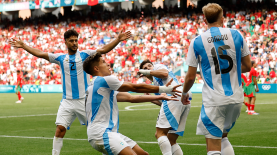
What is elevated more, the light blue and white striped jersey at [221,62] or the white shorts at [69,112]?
the light blue and white striped jersey at [221,62]

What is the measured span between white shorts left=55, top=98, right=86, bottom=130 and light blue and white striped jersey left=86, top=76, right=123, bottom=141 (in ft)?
7.92

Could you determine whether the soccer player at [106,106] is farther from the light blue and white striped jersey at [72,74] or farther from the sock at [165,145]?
the light blue and white striped jersey at [72,74]

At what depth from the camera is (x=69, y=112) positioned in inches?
280

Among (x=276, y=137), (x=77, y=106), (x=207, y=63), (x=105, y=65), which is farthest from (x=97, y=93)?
(x=276, y=137)

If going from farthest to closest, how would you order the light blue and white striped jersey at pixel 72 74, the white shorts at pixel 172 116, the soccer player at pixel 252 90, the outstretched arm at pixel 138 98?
1. the soccer player at pixel 252 90
2. the light blue and white striped jersey at pixel 72 74
3. the white shorts at pixel 172 116
4. the outstretched arm at pixel 138 98

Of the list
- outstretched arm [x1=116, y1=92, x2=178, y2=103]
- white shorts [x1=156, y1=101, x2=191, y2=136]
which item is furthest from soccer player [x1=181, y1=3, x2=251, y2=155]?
white shorts [x1=156, y1=101, x2=191, y2=136]

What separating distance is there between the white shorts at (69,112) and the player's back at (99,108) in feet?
7.94

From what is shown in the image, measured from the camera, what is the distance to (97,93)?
15.3ft

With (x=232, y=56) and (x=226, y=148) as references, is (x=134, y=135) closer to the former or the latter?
(x=226, y=148)

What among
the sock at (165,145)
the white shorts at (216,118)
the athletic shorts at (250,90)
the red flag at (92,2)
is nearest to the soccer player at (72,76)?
the sock at (165,145)

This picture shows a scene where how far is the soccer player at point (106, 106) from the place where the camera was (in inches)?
178

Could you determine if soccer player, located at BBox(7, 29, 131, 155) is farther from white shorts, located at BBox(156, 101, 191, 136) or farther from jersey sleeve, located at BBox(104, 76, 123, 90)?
jersey sleeve, located at BBox(104, 76, 123, 90)

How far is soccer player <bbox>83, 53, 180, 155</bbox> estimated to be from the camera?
14.9 feet

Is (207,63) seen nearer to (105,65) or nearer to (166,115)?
(105,65)
